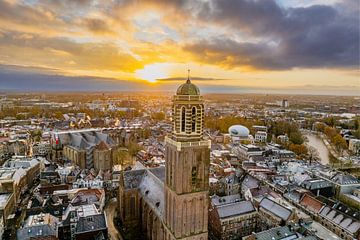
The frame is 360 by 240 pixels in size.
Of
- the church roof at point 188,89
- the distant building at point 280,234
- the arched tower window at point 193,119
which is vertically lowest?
the distant building at point 280,234

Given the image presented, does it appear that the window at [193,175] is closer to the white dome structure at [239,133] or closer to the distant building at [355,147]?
the white dome structure at [239,133]

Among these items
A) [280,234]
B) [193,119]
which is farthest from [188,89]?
[280,234]

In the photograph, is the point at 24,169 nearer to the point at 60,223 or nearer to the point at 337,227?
the point at 60,223

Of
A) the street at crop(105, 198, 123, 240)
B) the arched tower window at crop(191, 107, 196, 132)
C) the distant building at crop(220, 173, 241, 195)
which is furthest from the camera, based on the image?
the distant building at crop(220, 173, 241, 195)

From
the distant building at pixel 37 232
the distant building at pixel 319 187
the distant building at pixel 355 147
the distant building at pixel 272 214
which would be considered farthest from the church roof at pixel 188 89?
the distant building at pixel 355 147

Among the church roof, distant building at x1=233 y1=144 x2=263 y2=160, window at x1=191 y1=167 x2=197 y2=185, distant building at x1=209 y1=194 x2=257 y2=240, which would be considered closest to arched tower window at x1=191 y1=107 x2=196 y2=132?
the church roof

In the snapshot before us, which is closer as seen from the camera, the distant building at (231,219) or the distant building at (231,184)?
the distant building at (231,219)

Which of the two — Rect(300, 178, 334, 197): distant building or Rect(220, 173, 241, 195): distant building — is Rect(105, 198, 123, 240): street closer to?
Rect(220, 173, 241, 195): distant building
